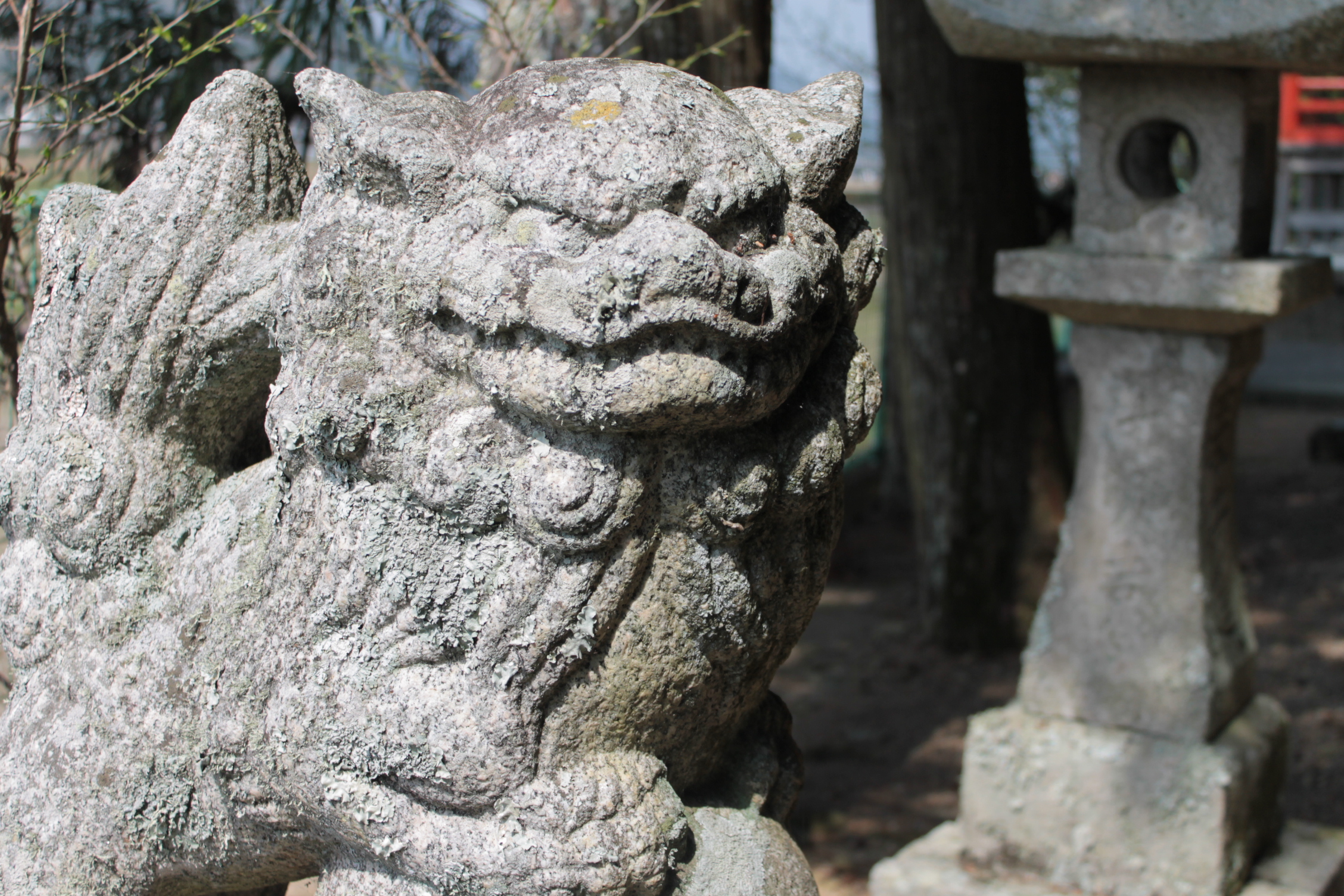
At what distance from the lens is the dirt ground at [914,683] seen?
421 centimetres

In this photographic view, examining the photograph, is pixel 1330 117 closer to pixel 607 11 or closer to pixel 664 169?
pixel 607 11

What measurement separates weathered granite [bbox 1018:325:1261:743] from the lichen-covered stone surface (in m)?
1.96

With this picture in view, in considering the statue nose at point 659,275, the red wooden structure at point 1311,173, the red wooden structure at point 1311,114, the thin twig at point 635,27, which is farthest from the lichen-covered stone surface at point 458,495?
the red wooden structure at point 1311,173

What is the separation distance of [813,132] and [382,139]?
441mm

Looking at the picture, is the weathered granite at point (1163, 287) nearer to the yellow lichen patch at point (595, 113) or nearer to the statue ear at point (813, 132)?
the statue ear at point (813, 132)

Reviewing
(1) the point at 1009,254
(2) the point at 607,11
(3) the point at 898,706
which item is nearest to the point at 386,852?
(2) the point at 607,11

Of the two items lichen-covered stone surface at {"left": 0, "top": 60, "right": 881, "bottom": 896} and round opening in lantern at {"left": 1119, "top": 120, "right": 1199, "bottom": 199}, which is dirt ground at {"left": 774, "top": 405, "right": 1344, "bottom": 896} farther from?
lichen-covered stone surface at {"left": 0, "top": 60, "right": 881, "bottom": 896}

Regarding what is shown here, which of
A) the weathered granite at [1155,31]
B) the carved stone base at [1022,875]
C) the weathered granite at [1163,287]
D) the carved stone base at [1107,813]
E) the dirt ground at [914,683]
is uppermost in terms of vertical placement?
the weathered granite at [1155,31]

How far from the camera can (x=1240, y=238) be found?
10.1ft

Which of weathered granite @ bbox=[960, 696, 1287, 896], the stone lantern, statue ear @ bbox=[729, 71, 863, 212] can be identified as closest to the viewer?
statue ear @ bbox=[729, 71, 863, 212]

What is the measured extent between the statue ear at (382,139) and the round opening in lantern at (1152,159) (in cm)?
234

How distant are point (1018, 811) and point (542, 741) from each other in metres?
2.40

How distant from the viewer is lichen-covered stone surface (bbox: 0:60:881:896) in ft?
4.03

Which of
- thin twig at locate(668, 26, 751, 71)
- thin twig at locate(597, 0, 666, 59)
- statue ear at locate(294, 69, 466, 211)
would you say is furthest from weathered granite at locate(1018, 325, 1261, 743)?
statue ear at locate(294, 69, 466, 211)
